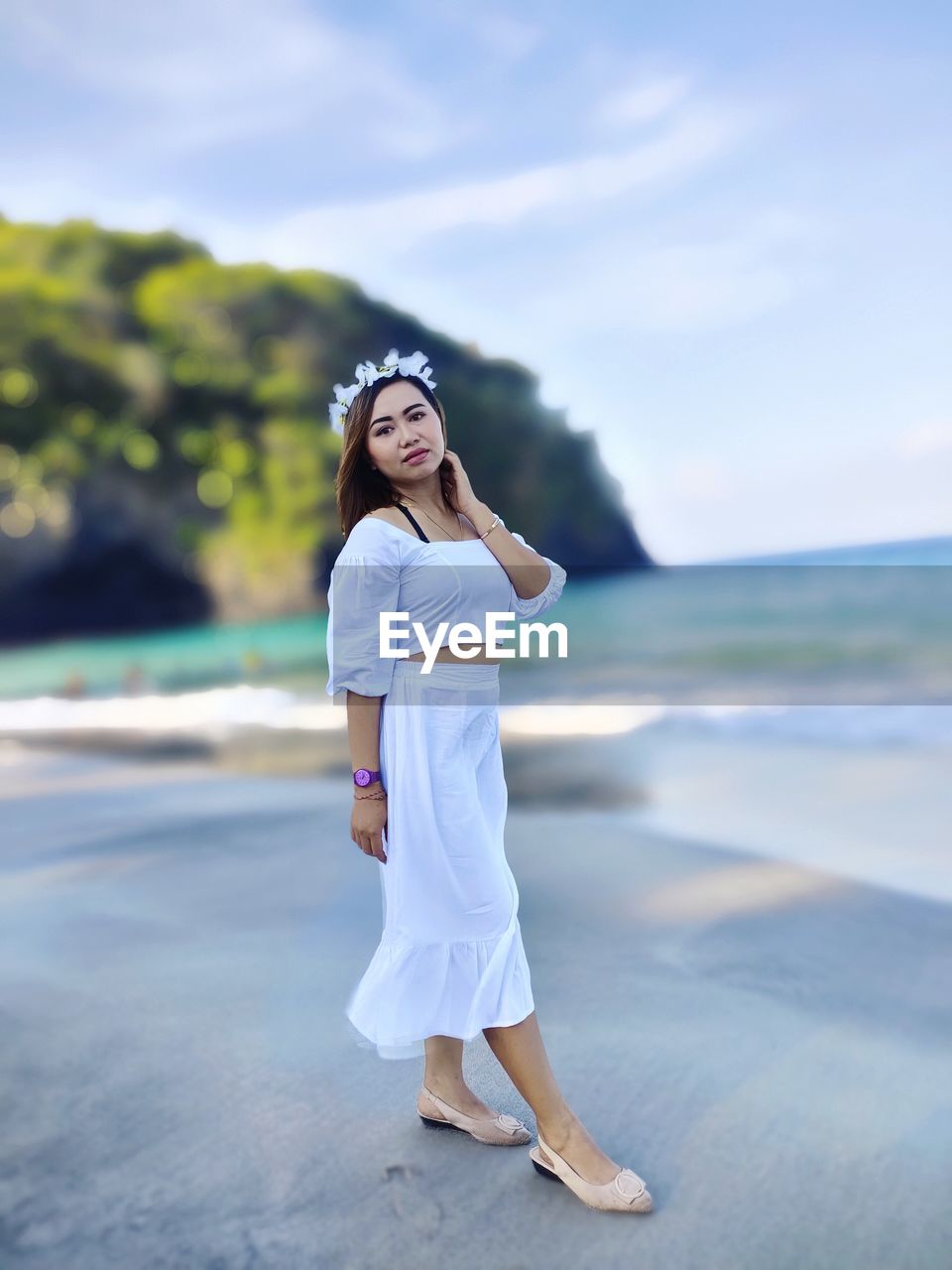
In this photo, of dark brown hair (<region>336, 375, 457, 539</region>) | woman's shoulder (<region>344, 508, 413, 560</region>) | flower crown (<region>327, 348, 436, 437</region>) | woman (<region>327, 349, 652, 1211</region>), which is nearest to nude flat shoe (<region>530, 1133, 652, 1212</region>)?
woman (<region>327, 349, 652, 1211</region>)

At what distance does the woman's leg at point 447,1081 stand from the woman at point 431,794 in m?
0.20

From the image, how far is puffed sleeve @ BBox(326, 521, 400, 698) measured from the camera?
2182 millimetres

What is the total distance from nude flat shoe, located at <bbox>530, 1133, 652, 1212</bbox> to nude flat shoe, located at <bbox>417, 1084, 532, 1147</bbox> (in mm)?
214

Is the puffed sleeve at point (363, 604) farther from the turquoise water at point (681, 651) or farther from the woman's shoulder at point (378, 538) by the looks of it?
the turquoise water at point (681, 651)

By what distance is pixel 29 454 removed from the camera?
30.7m

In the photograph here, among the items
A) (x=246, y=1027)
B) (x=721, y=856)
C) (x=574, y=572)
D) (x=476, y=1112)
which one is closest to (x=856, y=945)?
(x=721, y=856)

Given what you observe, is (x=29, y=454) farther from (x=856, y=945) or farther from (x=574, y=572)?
(x=856, y=945)

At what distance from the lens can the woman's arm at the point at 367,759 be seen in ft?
7.38

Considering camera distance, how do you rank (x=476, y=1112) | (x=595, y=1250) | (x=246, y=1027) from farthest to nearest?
1. (x=246, y=1027)
2. (x=476, y=1112)
3. (x=595, y=1250)

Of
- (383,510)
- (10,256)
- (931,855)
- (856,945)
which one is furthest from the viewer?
(10,256)

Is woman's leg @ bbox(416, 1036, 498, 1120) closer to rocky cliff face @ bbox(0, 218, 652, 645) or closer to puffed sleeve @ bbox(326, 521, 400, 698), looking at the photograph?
puffed sleeve @ bbox(326, 521, 400, 698)

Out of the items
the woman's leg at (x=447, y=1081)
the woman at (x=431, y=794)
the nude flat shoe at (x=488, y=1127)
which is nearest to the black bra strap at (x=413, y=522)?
the woman at (x=431, y=794)

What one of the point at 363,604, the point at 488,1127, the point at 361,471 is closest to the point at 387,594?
the point at 363,604

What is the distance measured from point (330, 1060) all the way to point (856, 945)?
1.81 meters
